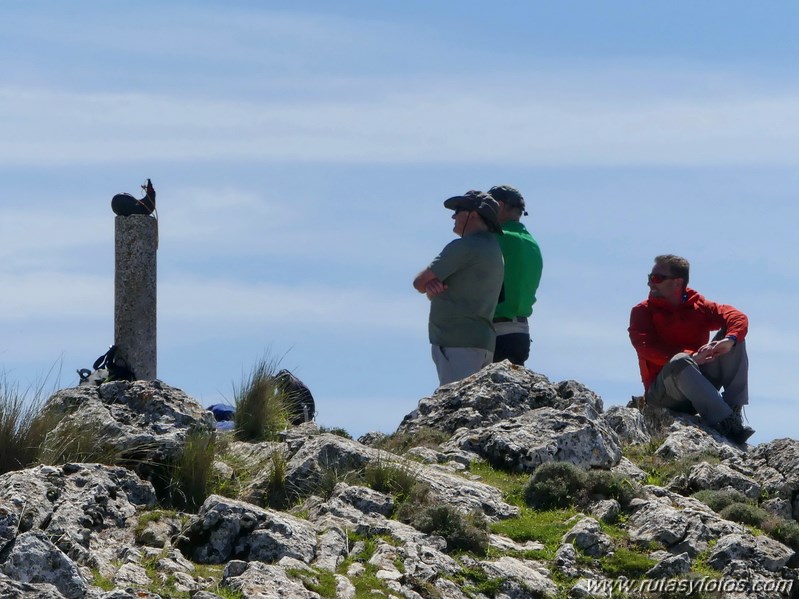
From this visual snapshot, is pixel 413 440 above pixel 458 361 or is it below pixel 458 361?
below

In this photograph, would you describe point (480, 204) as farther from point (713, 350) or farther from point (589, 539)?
point (589, 539)

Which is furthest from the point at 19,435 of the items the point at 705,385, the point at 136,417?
the point at 705,385

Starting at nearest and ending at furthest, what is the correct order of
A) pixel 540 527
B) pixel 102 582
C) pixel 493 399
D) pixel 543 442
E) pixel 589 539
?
1. pixel 102 582
2. pixel 589 539
3. pixel 540 527
4. pixel 543 442
5. pixel 493 399

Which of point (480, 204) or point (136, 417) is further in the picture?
point (480, 204)

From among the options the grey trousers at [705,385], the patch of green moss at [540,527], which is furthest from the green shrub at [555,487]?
the grey trousers at [705,385]

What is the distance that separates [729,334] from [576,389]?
194 centimetres

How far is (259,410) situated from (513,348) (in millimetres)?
3026

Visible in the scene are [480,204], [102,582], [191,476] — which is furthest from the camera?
[480,204]

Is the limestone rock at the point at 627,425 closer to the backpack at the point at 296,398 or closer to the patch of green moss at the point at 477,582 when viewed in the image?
the backpack at the point at 296,398

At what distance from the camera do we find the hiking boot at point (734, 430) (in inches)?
565

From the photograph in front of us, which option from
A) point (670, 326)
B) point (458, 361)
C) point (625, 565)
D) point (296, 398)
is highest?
point (670, 326)

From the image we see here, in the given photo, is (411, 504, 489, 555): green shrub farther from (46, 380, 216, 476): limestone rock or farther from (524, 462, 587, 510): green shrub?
(46, 380, 216, 476): limestone rock

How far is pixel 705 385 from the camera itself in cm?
1434

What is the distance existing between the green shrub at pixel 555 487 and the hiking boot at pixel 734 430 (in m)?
3.42
